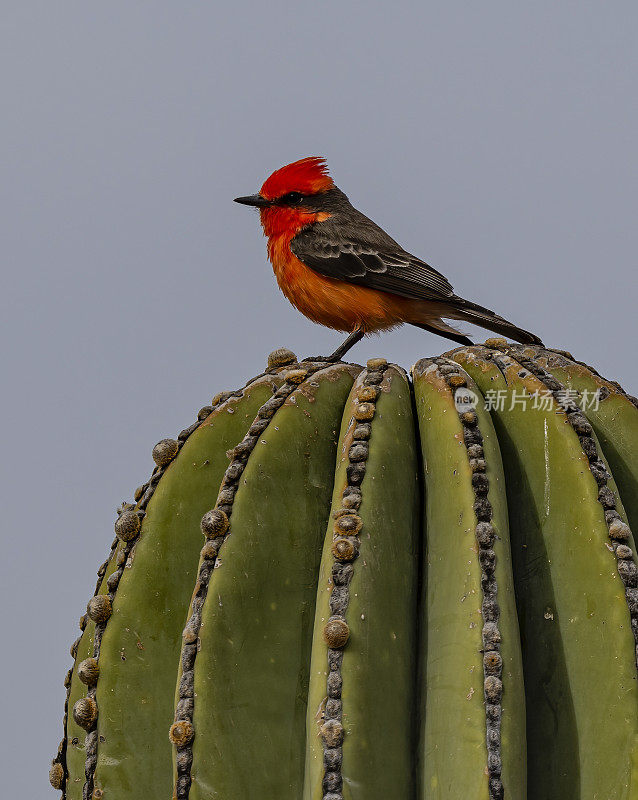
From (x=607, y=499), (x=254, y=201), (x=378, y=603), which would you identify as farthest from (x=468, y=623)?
(x=254, y=201)

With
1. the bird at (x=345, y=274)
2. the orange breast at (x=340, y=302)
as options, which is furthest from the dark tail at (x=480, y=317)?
the orange breast at (x=340, y=302)

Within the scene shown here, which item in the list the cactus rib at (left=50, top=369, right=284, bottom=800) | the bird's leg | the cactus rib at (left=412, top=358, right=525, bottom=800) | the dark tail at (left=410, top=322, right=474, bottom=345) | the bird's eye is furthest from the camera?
the bird's eye

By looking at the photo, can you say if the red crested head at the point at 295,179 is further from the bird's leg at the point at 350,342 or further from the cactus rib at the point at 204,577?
the cactus rib at the point at 204,577

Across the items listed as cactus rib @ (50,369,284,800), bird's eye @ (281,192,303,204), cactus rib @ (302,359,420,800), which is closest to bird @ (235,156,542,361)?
bird's eye @ (281,192,303,204)

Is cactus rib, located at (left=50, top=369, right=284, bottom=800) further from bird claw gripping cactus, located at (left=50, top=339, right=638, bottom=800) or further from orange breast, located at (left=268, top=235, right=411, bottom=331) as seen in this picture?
orange breast, located at (left=268, top=235, right=411, bottom=331)

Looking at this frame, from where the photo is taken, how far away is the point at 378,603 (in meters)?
2.28

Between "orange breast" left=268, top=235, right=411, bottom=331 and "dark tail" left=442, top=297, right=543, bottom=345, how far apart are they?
0.26m

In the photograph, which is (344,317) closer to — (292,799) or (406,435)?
(406,435)

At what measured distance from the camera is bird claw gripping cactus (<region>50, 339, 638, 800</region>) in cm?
214

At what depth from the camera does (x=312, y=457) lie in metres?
2.65

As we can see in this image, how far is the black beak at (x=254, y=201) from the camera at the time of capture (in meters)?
5.69

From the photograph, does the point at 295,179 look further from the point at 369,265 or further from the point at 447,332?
the point at 447,332

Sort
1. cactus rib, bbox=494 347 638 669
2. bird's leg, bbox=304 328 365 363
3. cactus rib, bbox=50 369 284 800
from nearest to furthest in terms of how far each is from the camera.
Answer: cactus rib, bbox=494 347 638 669
cactus rib, bbox=50 369 284 800
bird's leg, bbox=304 328 365 363

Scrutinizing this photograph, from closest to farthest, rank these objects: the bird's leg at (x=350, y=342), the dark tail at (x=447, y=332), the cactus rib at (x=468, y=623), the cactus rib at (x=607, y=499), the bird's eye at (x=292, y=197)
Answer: the cactus rib at (x=468, y=623) < the cactus rib at (x=607, y=499) < the bird's leg at (x=350, y=342) < the dark tail at (x=447, y=332) < the bird's eye at (x=292, y=197)
